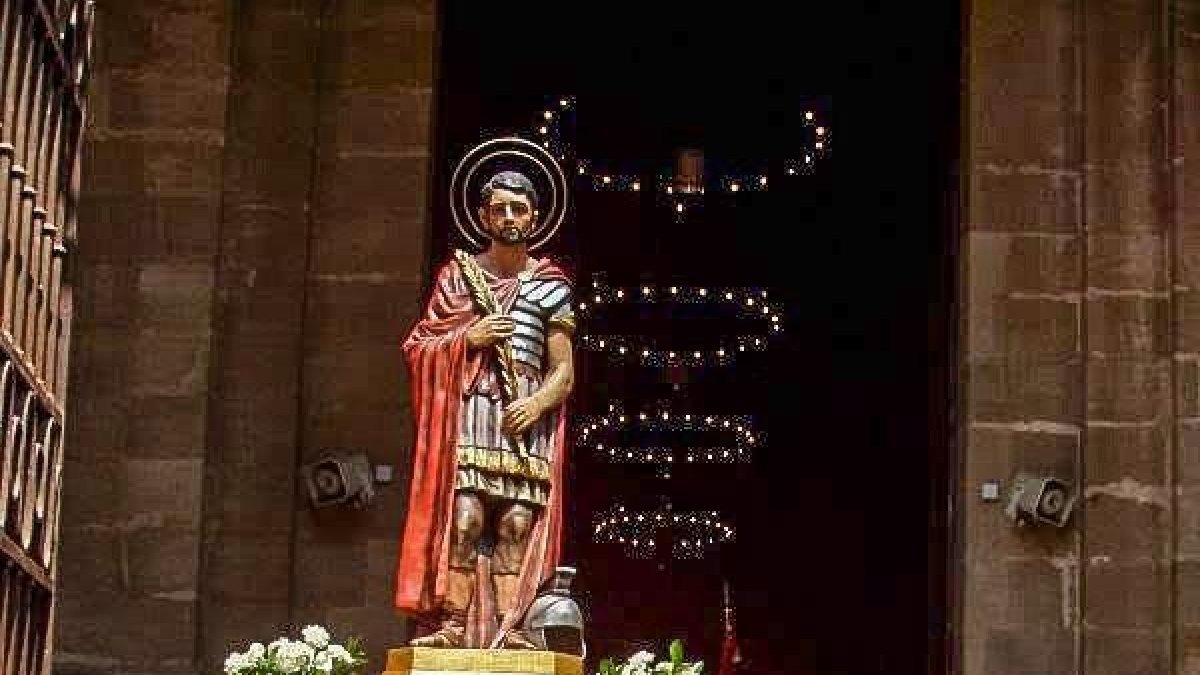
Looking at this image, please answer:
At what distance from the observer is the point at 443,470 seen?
653 inches

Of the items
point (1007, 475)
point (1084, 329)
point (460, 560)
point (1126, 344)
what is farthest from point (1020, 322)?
point (460, 560)

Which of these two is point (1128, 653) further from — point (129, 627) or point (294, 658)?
point (294, 658)

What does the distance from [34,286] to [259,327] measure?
5646mm

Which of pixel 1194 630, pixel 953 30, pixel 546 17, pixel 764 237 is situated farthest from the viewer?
pixel 764 237

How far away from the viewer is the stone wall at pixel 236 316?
71.6 ft

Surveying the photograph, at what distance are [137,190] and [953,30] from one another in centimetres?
664

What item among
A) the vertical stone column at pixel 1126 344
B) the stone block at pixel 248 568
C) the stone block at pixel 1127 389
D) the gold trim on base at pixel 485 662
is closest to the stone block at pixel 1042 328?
the vertical stone column at pixel 1126 344

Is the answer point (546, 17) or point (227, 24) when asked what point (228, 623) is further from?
point (546, 17)

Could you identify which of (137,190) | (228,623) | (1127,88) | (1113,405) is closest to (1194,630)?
(1113,405)

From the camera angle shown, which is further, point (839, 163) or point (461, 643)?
point (839, 163)

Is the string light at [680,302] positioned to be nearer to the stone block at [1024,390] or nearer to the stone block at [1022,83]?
the stone block at [1022,83]

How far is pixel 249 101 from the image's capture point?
22781 mm

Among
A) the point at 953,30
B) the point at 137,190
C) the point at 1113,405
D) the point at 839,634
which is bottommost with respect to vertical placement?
the point at 839,634

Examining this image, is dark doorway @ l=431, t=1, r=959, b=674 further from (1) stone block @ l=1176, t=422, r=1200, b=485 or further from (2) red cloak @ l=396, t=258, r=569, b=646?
(2) red cloak @ l=396, t=258, r=569, b=646
